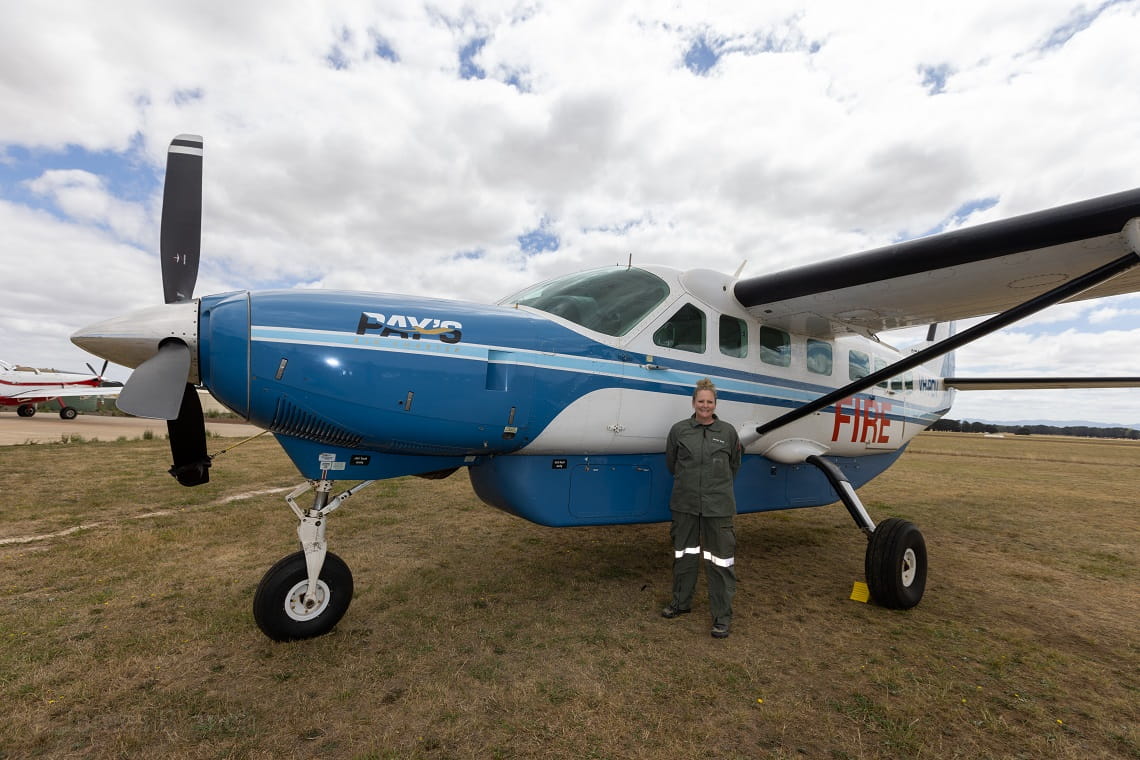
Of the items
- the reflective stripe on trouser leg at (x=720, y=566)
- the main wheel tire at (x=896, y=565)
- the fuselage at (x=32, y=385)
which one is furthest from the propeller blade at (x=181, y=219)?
the fuselage at (x=32, y=385)

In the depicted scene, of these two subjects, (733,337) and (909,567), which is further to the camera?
(733,337)

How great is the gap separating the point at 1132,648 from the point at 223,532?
8.64 metres

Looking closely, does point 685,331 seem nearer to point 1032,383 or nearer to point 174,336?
point 174,336

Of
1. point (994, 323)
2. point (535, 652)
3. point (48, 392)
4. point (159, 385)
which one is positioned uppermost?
point (994, 323)

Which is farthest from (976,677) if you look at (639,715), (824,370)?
(824,370)

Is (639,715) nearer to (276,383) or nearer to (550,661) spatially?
(550,661)

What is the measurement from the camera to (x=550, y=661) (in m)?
3.29

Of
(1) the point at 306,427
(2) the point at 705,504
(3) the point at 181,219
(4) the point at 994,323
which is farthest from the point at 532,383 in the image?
(4) the point at 994,323

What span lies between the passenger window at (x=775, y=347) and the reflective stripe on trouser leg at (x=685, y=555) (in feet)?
6.72

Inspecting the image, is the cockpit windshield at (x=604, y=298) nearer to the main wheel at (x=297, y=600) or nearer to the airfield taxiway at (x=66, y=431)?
the main wheel at (x=297, y=600)

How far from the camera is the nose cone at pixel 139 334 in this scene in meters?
2.77

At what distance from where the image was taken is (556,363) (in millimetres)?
3721

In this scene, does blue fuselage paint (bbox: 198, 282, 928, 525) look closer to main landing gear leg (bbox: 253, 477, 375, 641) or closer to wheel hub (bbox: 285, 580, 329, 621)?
main landing gear leg (bbox: 253, 477, 375, 641)

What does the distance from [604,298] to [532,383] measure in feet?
3.93
